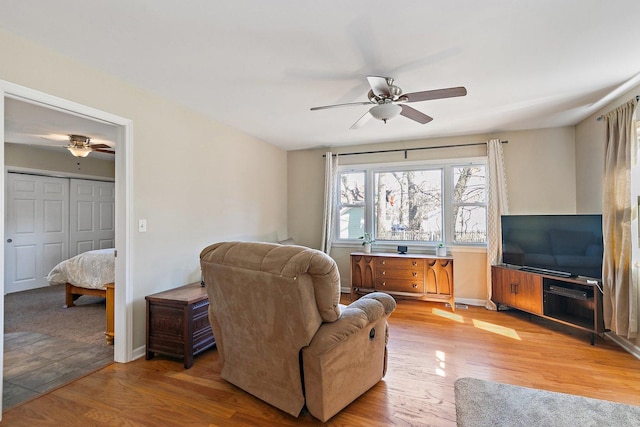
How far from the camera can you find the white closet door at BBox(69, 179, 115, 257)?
587 cm

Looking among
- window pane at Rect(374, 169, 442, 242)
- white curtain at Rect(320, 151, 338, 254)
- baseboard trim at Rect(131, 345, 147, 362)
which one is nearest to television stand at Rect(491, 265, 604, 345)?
window pane at Rect(374, 169, 442, 242)

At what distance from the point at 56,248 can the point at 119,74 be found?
4.83 m

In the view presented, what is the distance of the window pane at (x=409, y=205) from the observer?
4684 mm

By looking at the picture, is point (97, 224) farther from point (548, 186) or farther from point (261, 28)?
point (548, 186)

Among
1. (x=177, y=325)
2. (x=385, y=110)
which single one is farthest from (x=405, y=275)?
(x=177, y=325)

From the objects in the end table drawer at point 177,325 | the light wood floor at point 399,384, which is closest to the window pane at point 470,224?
the light wood floor at point 399,384

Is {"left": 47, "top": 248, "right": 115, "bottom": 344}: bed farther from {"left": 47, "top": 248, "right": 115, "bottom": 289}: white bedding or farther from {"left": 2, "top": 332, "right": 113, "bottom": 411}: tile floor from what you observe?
{"left": 2, "top": 332, "right": 113, "bottom": 411}: tile floor

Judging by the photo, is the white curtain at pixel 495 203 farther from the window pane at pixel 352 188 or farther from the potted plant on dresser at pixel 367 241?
the window pane at pixel 352 188

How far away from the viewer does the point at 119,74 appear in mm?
2537

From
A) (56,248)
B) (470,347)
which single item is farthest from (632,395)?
(56,248)

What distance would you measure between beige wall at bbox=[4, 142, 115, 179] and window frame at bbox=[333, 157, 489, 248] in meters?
5.05

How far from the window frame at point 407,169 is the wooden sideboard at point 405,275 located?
0.51m

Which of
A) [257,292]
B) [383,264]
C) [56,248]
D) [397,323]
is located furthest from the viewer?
[56,248]

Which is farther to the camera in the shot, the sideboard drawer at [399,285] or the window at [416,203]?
the window at [416,203]
